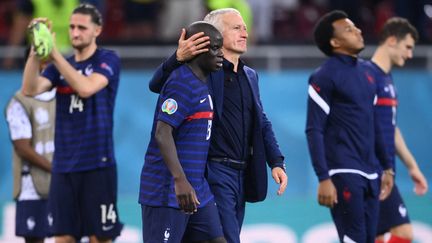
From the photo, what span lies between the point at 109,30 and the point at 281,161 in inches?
302

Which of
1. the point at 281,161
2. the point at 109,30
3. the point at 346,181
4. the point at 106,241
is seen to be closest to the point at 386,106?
the point at 346,181

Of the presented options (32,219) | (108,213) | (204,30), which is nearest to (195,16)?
(32,219)

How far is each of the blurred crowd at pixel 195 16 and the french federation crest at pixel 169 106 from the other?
253 inches

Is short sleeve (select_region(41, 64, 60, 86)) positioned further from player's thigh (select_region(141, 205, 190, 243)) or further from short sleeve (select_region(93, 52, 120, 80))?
player's thigh (select_region(141, 205, 190, 243))

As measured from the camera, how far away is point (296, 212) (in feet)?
42.1

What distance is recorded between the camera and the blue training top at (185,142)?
750 centimetres

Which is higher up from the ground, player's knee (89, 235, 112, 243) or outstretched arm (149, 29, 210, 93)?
outstretched arm (149, 29, 210, 93)

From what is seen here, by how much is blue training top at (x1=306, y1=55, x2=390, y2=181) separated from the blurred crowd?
15.1 feet

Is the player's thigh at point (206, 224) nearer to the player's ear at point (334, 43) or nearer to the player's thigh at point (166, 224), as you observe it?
the player's thigh at point (166, 224)

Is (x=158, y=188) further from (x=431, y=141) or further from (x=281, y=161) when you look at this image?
(x=431, y=141)

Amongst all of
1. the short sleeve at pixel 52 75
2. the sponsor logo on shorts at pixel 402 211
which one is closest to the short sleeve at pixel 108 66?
the short sleeve at pixel 52 75

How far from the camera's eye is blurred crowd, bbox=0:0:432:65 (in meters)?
14.2

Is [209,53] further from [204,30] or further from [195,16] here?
[195,16]

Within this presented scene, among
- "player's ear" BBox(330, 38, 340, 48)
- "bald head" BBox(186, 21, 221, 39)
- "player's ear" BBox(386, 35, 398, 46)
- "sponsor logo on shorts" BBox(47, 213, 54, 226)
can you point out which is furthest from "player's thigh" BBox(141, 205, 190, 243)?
"player's ear" BBox(386, 35, 398, 46)
